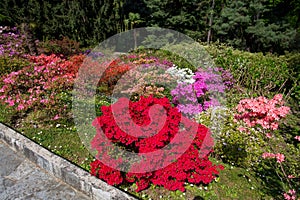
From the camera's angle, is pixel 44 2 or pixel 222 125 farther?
pixel 44 2

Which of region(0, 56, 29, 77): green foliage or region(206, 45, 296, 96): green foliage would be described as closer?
region(0, 56, 29, 77): green foliage

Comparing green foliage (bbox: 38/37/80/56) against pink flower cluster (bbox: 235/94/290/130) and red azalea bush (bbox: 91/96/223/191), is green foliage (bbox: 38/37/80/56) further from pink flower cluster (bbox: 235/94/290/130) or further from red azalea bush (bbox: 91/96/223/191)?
pink flower cluster (bbox: 235/94/290/130)

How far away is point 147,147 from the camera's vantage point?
9.50 feet

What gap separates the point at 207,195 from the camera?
289 centimetres

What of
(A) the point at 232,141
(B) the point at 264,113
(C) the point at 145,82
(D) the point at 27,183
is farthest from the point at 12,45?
(B) the point at 264,113

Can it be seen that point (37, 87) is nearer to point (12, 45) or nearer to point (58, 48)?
point (58, 48)

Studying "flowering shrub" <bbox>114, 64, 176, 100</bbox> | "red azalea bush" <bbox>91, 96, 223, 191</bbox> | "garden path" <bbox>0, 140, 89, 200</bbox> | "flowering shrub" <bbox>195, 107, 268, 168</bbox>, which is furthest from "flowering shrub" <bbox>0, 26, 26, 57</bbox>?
"flowering shrub" <bbox>195, 107, 268, 168</bbox>

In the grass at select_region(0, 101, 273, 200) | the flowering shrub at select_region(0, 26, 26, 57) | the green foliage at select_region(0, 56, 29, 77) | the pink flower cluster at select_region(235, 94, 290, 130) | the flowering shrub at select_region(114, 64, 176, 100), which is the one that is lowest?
the grass at select_region(0, 101, 273, 200)

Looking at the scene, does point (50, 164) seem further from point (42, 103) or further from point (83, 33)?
point (83, 33)

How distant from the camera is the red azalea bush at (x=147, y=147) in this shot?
2.88 m

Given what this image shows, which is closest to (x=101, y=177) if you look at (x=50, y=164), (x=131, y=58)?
(x=50, y=164)

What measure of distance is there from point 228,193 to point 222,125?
1.50 meters

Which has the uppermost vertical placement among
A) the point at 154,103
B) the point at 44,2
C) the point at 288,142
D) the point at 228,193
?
the point at 44,2

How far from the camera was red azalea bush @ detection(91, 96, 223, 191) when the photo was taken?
2.88 meters
